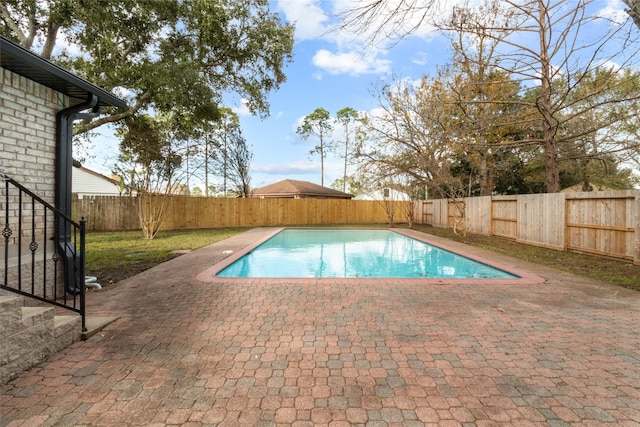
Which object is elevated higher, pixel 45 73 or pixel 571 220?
pixel 45 73

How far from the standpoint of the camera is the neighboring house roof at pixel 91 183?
23391mm

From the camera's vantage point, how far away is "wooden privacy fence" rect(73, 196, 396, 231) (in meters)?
13.6

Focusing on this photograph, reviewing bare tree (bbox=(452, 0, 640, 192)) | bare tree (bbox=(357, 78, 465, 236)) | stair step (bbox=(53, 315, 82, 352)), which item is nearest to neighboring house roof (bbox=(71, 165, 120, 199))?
bare tree (bbox=(357, 78, 465, 236))

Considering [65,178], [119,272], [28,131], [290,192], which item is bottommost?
[119,272]

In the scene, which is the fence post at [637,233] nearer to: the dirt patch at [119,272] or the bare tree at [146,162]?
the dirt patch at [119,272]

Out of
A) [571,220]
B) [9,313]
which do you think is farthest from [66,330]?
[571,220]

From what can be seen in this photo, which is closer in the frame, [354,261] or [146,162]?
[354,261]

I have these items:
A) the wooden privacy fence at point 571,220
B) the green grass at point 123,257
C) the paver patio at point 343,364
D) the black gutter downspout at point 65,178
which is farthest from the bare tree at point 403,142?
the black gutter downspout at point 65,178

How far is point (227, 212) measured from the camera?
16.6m

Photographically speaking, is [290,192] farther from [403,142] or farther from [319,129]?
[403,142]

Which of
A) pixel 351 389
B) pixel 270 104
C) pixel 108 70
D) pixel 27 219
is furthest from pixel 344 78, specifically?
pixel 351 389

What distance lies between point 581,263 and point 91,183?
1173 inches

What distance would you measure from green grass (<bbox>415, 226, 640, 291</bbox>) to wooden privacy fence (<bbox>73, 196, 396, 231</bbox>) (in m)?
11.2

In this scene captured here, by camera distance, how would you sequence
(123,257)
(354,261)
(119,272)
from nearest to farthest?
(119,272), (123,257), (354,261)
